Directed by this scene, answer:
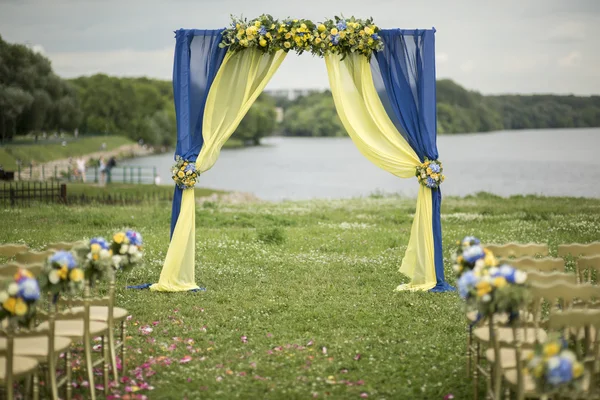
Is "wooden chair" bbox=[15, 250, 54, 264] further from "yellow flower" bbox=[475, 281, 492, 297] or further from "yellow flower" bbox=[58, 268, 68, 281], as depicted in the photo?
"yellow flower" bbox=[475, 281, 492, 297]

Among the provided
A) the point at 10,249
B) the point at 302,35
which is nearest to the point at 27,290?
the point at 10,249

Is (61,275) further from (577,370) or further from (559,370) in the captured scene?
(577,370)

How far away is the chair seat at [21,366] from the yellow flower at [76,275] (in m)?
0.77

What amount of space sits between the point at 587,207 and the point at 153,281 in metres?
15.4

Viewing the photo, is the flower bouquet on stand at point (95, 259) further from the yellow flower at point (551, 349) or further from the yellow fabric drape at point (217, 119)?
the yellow fabric drape at point (217, 119)

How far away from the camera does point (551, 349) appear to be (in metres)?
4.31

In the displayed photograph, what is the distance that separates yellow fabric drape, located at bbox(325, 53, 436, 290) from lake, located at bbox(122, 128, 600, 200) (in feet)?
68.8

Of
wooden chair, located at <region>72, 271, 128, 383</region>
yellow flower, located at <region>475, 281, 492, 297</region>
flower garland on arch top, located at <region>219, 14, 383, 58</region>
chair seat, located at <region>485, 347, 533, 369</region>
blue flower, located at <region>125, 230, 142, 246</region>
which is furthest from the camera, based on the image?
flower garland on arch top, located at <region>219, 14, 383, 58</region>

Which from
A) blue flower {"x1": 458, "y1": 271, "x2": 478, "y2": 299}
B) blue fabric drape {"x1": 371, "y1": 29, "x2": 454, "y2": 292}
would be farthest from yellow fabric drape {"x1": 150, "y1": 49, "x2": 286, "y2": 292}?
blue flower {"x1": 458, "y1": 271, "x2": 478, "y2": 299}

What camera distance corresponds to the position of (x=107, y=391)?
642 centimetres

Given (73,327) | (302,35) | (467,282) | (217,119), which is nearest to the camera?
(467,282)

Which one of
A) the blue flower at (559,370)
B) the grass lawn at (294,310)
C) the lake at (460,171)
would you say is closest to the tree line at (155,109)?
the lake at (460,171)

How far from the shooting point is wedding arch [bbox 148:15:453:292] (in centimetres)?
1052

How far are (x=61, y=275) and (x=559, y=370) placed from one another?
3929 mm
